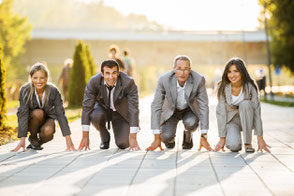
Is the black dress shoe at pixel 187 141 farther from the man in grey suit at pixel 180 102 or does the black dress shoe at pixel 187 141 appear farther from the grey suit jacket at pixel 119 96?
the grey suit jacket at pixel 119 96

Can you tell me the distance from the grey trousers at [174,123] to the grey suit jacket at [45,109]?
1482 mm

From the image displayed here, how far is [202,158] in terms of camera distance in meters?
7.14

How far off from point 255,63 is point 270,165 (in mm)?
60846

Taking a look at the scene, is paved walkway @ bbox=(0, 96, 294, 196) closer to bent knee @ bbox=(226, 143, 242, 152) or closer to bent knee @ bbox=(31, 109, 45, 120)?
bent knee @ bbox=(226, 143, 242, 152)

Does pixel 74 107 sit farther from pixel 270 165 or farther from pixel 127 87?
pixel 270 165

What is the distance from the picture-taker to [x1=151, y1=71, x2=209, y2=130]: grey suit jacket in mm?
7910

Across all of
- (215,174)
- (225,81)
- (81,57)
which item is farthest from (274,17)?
(215,174)

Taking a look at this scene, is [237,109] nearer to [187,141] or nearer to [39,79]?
[187,141]

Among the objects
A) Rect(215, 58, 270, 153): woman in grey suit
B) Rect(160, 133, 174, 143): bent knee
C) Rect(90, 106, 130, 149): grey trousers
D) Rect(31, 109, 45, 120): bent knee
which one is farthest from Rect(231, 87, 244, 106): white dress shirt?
Rect(31, 109, 45, 120): bent knee

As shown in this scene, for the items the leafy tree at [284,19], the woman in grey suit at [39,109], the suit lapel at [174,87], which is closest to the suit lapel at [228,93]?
the suit lapel at [174,87]

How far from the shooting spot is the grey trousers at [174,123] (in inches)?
319

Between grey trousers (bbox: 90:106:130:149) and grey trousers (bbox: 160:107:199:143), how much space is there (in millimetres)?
581

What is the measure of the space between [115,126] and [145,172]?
2506 mm

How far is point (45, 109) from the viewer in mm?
8219
